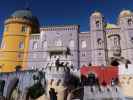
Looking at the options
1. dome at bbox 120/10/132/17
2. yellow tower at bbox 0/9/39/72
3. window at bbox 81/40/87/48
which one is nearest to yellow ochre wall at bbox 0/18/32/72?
yellow tower at bbox 0/9/39/72

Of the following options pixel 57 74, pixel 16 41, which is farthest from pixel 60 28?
pixel 57 74

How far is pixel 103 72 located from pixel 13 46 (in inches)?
1045

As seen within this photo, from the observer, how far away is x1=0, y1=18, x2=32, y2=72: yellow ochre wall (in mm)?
52500

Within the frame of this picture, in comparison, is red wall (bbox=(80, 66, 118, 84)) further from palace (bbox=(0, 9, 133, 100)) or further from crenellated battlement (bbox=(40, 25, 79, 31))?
crenellated battlement (bbox=(40, 25, 79, 31))

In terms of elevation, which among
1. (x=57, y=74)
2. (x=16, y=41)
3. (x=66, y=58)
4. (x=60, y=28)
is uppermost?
(x=60, y=28)

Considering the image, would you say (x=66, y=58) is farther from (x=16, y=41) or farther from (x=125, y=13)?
(x=125, y=13)

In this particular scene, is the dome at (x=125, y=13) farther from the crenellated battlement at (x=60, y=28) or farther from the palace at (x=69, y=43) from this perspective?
the crenellated battlement at (x=60, y=28)

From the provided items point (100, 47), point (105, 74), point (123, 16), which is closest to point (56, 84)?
point (105, 74)

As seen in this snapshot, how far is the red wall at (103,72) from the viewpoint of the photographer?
3794 cm

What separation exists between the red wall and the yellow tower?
19.2 meters

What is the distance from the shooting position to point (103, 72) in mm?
38531

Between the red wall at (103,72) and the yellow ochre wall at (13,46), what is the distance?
1940 cm

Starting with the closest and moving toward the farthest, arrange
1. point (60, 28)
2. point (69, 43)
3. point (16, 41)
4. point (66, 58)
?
1. point (66, 58)
2. point (69, 43)
3. point (60, 28)
4. point (16, 41)

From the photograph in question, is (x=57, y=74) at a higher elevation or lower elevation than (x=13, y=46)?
lower
